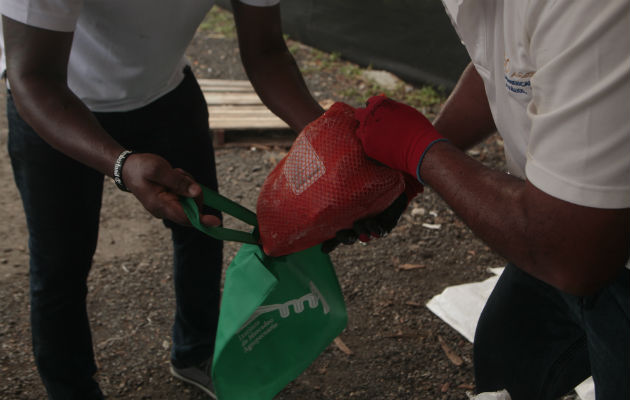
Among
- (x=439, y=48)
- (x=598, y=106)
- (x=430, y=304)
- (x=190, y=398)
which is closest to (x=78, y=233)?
(x=190, y=398)

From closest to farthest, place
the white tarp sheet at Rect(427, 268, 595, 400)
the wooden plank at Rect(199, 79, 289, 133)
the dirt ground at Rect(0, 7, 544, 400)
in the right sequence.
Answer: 1. the dirt ground at Rect(0, 7, 544, 400)
2. the white tarp sheet at Rect(427, 268, 595, 400)
3. the wooden plank at Rect(199, 79, 289, 133)

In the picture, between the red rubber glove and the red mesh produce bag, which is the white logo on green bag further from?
the red rubber glove

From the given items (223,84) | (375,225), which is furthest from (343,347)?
(223,84)

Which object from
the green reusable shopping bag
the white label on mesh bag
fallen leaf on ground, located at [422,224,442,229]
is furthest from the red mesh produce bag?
fallen leaf on ground, located at [422,224,442,229]

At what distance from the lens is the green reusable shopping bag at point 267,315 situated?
1.58m

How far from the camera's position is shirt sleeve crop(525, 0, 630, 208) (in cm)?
91

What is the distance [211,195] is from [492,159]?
123 inches

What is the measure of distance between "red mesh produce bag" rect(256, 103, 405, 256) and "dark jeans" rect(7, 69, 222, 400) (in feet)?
1.94

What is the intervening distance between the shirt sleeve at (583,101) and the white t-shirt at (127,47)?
1.10 m

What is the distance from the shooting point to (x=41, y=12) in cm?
144

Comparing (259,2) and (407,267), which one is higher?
(259,2)

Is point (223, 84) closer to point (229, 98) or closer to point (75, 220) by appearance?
point (229, 98)

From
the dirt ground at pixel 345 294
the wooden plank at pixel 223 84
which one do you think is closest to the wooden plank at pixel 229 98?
the wooden plank at pixel 223 84

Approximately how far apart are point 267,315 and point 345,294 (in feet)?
4.40
